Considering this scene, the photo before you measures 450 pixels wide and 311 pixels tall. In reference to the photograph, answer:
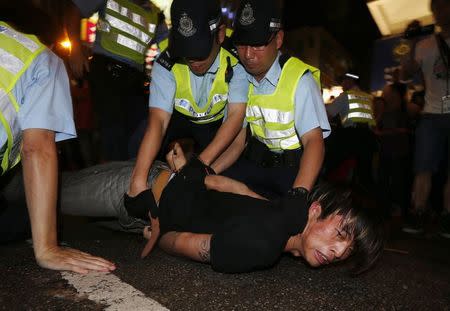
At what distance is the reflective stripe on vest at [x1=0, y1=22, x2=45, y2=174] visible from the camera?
4.23 feet

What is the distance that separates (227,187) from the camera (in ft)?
6.10

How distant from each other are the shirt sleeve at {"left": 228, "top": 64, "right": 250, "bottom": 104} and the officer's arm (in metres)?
0.87

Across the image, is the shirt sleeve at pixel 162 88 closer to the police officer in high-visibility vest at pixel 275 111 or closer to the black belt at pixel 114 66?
the black belt at pixel 114 66

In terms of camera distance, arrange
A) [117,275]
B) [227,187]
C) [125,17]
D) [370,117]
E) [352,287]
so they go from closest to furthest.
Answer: [117,275]
[352,287]
[227,187]
[125,17]
[370,117]

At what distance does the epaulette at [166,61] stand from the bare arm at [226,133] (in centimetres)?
A: 41

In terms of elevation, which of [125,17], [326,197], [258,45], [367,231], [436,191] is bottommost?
[436,191]

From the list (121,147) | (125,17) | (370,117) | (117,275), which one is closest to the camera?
(117,275)

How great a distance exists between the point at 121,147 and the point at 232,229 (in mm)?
1228

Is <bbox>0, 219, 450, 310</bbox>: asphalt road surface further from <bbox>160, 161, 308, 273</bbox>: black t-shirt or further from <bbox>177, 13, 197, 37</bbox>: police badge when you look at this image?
<bbox>177, 13, 197, 37</bbox>: police badge

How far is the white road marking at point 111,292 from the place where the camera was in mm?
1198

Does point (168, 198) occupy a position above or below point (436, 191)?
above

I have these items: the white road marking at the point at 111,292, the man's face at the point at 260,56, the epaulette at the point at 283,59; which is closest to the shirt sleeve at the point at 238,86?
the man's face at the point at 260,56

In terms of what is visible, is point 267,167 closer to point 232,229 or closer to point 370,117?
point 232,229

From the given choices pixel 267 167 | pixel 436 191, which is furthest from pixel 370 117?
pixel 267 167
